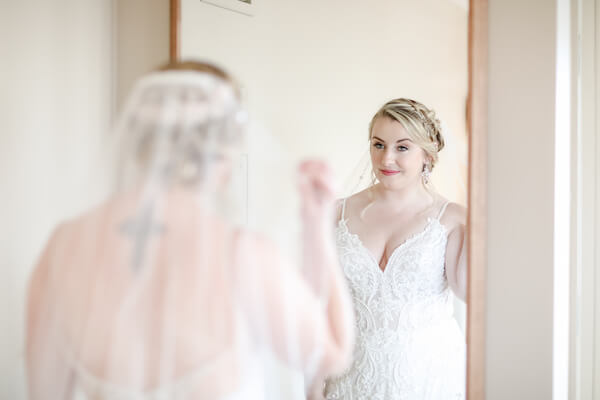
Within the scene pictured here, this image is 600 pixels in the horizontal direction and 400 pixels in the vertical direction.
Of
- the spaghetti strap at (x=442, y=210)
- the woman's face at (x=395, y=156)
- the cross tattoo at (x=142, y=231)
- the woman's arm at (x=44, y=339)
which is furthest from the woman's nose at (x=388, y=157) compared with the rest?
the woman's arm at (x=44, y=339)

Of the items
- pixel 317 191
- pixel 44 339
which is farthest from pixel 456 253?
pixel 44 339

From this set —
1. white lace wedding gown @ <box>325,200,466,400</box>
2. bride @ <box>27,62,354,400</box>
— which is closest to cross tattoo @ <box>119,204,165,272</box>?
bride @ <box>27,62,354,400</box>

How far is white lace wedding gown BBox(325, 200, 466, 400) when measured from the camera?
4.03ft

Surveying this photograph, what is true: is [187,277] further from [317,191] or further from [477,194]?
[477,194]

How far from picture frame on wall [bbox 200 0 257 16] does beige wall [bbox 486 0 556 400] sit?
0.67 m

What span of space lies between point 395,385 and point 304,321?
1.68 ft

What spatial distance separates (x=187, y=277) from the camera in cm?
85

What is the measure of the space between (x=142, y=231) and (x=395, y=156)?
615 mm

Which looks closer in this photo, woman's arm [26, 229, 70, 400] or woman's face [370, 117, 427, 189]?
woman's arm [26, 229, 70, 400]

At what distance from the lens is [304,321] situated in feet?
2.79

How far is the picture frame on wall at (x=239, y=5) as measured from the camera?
1.55 metres

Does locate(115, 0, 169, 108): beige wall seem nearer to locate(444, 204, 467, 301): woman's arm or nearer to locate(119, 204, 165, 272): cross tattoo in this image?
locate(119, 204, 165, 272): cross tattoo

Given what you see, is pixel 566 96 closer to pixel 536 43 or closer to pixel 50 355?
pixel 536 43

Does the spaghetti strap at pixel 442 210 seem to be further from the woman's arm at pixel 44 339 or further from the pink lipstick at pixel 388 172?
the woman's arm at pixel 44 339
